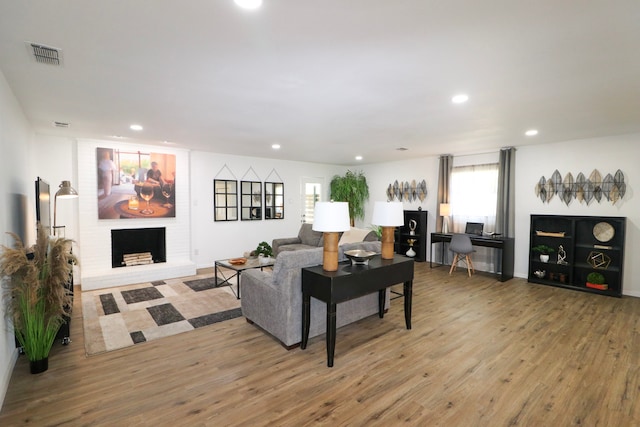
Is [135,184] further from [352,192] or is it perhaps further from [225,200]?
[352,192]

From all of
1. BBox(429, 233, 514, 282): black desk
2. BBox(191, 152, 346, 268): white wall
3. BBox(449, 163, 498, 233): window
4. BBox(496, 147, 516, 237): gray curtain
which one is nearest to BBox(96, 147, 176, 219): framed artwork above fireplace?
BBox(191, 152, 346, 268): white wall

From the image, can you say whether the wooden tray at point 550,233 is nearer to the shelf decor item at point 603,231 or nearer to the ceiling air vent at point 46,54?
the shelf decor item at point 603,231

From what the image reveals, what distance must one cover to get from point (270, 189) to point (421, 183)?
3.67 m

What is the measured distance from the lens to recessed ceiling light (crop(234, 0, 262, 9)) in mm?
1619

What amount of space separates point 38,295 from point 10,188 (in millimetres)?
1035

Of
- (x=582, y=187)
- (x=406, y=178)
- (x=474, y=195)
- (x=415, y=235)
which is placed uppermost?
(x=406, y=178)

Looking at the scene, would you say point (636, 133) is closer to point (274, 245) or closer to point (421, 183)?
point (421, 183)

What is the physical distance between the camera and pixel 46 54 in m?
2.23

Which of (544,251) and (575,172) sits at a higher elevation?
(575,172)

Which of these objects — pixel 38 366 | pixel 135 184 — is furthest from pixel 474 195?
pixel 38 366

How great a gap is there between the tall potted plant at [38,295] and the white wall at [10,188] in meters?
0.10

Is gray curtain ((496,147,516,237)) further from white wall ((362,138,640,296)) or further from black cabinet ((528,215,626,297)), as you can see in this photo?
black cabinet ((528,215,626,297))

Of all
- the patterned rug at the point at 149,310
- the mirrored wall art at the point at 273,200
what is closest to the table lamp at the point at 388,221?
the patterned rug at the point at 149,310

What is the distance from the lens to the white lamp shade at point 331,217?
289 centimetres
